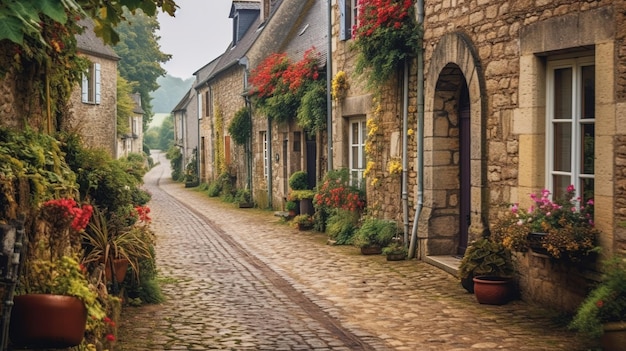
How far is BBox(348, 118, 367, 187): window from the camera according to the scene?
1420cm

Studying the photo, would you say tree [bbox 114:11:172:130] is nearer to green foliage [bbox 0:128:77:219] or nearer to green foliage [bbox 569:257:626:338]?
green foliage [bbox 0:128:77:219]

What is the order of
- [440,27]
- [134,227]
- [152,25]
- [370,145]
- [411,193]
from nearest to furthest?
[134,227], [440,27], [411,193], [370,145], [152,25]

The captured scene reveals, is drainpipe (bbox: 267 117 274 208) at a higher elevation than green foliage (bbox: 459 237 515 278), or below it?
higher

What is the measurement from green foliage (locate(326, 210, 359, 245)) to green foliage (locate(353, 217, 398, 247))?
0.97 m

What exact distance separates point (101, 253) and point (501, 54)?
482cm

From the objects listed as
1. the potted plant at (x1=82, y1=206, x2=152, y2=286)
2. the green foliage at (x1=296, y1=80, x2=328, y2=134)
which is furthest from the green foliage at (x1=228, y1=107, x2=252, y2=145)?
the potted plant at (x1=82, y1=206, x2=152, y2=286)

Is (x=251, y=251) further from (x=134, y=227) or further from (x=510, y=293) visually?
(x=510, y=293)

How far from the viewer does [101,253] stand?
784 centimetres

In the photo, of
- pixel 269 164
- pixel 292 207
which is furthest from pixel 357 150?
pixel 269 164

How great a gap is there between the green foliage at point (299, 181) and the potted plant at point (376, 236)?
5913mm

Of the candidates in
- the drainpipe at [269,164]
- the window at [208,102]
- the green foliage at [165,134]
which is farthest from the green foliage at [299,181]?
the green foliage at [165,134]

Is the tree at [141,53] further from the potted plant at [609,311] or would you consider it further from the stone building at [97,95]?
the potted plant at [609,311]

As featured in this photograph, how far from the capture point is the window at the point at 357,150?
46.6 feet

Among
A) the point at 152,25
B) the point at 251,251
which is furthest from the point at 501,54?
the point at 152,25
